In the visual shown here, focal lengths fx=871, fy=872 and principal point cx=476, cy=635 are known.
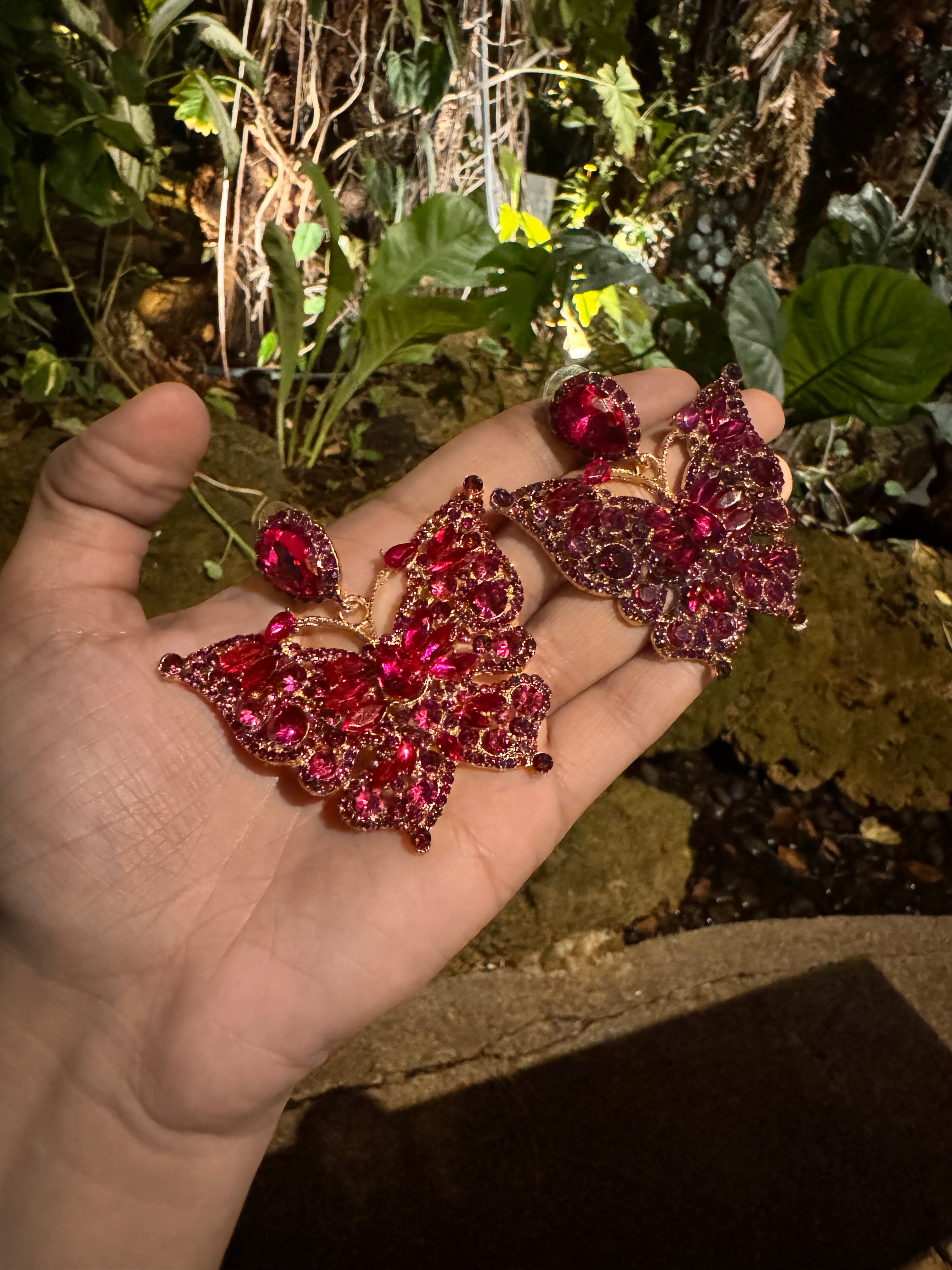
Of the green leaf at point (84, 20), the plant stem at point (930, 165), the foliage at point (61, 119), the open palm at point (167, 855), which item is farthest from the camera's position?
the plant stem at point (930, 165)

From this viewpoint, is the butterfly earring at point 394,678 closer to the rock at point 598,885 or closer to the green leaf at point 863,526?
the rock at point 598,885

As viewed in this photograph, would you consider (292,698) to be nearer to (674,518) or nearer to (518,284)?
(674,518)

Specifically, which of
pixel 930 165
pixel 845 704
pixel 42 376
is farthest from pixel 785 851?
pixel 42 376

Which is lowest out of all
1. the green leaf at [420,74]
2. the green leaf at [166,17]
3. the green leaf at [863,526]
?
the green leaf at [863,526]

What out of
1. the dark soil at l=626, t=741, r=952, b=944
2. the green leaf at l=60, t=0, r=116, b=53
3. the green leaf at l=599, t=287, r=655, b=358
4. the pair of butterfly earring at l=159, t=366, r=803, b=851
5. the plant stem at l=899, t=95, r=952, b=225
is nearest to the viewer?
the pair of butterfly earring at l=159, t=366, r=803, b=851

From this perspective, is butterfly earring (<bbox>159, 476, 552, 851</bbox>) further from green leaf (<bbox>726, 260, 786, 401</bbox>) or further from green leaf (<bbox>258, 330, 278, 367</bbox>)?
green leaf (<bbox>258, 330, 278, 367</bbox>)

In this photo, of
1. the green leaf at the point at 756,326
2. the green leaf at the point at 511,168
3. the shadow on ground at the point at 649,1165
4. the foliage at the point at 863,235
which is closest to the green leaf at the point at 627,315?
the green leaf at the point at 511,168

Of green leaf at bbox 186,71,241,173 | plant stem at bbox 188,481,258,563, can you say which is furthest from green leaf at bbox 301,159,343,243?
plant stem at bbox 188,481,258,563
